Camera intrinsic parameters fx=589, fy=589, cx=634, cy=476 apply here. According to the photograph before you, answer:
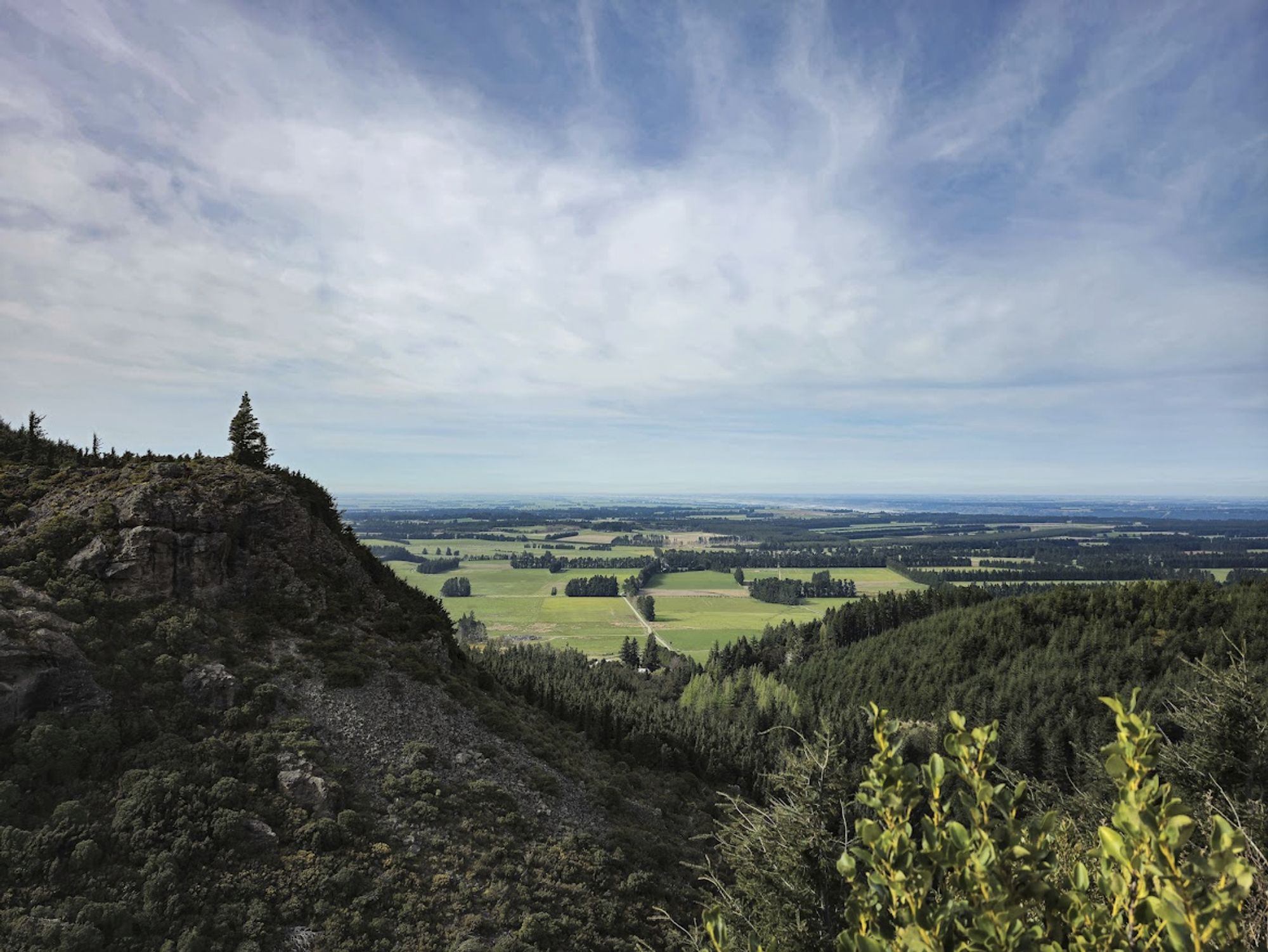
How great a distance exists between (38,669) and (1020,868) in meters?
40.3

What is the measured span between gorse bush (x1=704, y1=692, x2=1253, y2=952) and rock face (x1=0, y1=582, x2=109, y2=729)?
37013 millimetres

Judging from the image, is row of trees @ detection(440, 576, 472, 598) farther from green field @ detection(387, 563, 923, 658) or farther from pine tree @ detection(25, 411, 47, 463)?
pine tree @ detection(25, 411, 47, 463)

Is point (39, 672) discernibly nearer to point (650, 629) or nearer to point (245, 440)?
point (245, 440)

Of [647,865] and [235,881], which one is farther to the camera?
[647,865]

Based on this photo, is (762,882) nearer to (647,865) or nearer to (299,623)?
(647,865)

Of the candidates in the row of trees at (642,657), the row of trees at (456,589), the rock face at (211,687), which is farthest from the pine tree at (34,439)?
the row of trees at (456,589)

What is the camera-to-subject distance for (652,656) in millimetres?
127250

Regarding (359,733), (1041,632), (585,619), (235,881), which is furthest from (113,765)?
(585,619)

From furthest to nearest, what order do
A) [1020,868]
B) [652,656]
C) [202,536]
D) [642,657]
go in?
[642,657] < [652,656] < [202,536] < [1020,868]

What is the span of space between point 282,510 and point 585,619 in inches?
5109

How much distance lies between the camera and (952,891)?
5328 millimetres

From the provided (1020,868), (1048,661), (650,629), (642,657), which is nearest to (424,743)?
(1020,868)

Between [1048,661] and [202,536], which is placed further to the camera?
[1048,661]

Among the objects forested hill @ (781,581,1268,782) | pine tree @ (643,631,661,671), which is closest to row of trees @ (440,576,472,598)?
pine tree @ (643,631,661,671)
